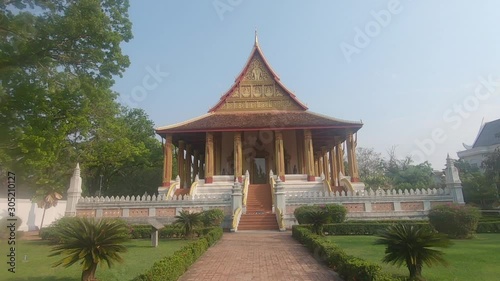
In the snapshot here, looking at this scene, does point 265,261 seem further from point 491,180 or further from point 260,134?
point 491,180

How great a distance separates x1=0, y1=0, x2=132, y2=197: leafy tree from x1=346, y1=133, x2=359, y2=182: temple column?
17762mm

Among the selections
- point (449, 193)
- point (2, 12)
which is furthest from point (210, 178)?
point (2, 12)

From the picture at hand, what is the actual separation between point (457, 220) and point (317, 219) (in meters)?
5.05

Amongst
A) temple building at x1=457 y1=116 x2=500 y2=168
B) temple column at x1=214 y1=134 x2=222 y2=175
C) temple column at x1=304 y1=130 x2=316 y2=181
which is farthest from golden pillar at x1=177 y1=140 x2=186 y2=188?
temple building at x1=457 y1=116 x2=500 y2=168

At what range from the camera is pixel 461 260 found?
311 inches

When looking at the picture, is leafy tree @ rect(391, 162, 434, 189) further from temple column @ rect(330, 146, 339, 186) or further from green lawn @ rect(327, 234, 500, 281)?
green lawn @ rect(327, 234, 500, 281)

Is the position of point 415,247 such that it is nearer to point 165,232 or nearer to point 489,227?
point 165,232

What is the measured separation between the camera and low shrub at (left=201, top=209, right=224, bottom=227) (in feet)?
49.0

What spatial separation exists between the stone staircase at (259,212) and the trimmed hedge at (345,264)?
252 inches

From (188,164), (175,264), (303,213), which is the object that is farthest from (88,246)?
(188,164)

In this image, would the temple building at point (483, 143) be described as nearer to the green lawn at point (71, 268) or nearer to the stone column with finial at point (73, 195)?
the stone column with finial at point (73, 195)

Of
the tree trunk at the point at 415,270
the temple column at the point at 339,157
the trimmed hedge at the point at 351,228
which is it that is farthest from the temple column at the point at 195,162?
the tree trunk at the point at 415,270

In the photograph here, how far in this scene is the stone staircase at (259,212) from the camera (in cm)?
1634

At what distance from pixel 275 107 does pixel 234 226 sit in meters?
14.6
